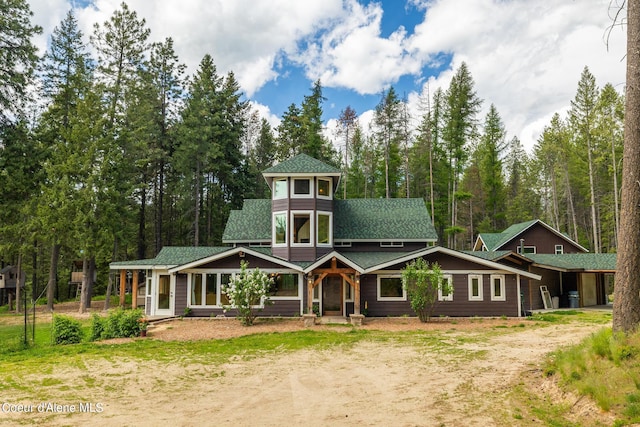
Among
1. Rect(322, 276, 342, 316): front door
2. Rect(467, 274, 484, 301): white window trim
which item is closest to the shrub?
Rect(467, 274, 484, 301): white window trim

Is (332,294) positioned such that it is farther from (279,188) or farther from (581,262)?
(581,262)

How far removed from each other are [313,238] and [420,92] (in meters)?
20.4

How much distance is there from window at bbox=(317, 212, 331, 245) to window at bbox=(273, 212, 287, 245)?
1.68m

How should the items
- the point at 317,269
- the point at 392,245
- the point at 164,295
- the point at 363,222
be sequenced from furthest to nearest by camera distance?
the point at 363,222, the point at 392,245, the point at 164,295, the point at 317,269

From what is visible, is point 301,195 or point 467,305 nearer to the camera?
point 467,305

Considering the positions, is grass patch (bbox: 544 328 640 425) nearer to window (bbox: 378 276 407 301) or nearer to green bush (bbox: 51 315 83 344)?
window (bbox: 378 276 407 301)

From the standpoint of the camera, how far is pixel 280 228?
66.8 ft

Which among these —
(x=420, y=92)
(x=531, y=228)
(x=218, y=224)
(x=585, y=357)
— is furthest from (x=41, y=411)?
(x=420, y=92)

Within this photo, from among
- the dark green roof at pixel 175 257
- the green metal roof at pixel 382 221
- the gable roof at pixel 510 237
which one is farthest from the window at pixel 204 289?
the gable roof at pixel 510 237

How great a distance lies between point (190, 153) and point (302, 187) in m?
11.9

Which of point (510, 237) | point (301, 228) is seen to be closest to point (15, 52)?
point (301, 228)

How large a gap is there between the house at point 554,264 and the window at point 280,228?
9.23 metres

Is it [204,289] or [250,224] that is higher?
[250,224]

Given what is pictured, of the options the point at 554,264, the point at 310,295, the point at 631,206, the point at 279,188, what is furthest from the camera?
the point at 554,264
